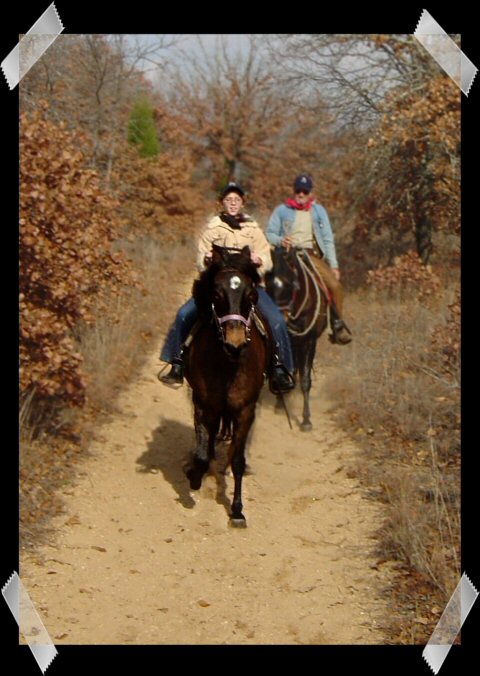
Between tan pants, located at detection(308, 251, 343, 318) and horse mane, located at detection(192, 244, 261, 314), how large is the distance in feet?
12.7

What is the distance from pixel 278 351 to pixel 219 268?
1.56m

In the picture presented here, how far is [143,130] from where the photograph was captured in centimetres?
2042

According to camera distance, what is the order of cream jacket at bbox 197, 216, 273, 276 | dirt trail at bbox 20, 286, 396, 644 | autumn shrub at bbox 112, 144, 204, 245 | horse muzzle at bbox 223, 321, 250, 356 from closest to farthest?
dirt trail at bbox 20, 286, 396, 644, horse muzzle at bbox 223, 321, 250, 356, cream jacket at bbox 197, 216, 273, 276, autumn shrub at bbox 112, 144, 204, 245

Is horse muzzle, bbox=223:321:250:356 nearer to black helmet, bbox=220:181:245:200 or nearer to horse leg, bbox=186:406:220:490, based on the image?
horse leg, bbox=186:406:220:490

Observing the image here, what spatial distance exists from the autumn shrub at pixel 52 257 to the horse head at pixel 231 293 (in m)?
1.80

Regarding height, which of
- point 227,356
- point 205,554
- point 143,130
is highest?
point 143,130

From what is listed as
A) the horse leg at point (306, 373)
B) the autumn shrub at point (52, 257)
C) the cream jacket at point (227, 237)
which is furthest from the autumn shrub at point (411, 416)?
the autumn shrub at point (52, 257)

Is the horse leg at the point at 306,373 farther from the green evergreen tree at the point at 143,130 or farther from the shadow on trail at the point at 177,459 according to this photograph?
the green evergreen tree at the point at 143,130

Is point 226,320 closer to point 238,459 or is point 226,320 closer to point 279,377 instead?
point 279,377

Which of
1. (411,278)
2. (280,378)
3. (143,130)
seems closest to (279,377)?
(280,378)

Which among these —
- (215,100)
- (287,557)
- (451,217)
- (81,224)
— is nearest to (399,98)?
(451,217)

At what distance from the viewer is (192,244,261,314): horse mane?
614 cm

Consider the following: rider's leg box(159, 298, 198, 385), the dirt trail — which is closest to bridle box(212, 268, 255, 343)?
rider's leg box(159, 298, 198, 385)

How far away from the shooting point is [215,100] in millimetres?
29844
